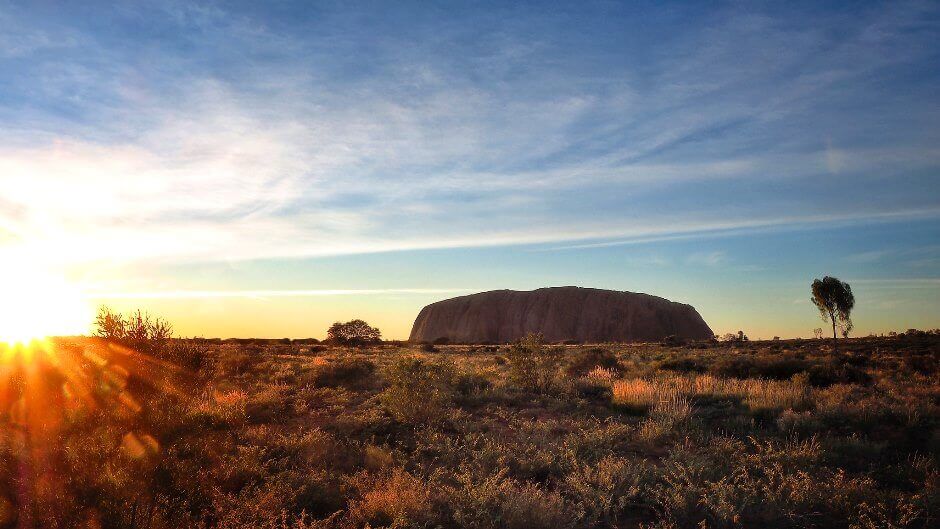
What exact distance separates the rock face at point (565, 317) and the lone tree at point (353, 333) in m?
19.4

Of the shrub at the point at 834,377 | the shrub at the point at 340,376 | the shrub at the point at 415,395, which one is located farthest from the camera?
the shrub at the point at 340,376

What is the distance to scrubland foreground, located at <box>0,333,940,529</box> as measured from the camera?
20.3ft

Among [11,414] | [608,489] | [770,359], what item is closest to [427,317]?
[770,359]

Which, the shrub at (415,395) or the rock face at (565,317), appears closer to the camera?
the shrub at (415,395)

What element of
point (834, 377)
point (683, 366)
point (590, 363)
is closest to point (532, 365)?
point (590, 363)

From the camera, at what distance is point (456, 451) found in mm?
8781

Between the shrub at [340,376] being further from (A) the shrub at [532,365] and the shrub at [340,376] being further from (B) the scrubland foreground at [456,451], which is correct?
(A) the shrub at [532,365]

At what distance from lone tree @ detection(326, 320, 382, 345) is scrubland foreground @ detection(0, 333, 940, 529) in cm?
4976

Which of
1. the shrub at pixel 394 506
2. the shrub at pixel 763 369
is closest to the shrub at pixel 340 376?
the shrub at pixel 394 506

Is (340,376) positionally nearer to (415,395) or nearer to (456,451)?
(415,395)

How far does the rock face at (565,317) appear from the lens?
77.1 metres

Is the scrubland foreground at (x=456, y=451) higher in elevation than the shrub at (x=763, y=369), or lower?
lower

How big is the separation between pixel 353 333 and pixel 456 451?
61.0 metres

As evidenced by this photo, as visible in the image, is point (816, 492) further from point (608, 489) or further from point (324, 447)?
point (324, 447)
